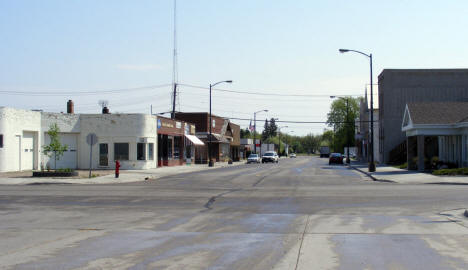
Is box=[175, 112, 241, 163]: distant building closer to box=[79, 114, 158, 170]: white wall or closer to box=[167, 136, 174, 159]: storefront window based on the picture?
box=[167, 136, 174, 159]: storefront window

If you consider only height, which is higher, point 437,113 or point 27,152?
point 437,113

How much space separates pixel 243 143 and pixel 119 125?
202 ft

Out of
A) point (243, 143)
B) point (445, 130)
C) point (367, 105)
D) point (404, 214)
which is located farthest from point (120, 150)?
point (243, 143)

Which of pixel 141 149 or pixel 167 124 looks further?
pixel 167 124

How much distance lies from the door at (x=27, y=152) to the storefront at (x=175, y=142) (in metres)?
12.1

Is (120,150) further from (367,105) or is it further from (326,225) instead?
(367,105)

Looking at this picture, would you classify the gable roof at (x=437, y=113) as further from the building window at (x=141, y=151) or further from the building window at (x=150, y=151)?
the building window at (x=150, y=151)

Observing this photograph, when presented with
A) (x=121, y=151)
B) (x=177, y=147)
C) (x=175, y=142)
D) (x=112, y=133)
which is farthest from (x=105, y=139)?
(x=177, y=147)

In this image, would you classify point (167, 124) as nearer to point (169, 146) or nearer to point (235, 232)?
point (169, 146)

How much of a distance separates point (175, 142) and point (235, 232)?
45209mm

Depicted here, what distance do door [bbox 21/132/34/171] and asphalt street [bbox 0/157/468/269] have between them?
21190mm

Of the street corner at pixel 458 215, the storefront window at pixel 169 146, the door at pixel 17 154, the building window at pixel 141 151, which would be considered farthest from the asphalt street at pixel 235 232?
the storefront window at pixel 169 146

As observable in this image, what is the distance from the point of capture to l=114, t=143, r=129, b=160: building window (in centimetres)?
4503

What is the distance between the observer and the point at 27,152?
4050cm
